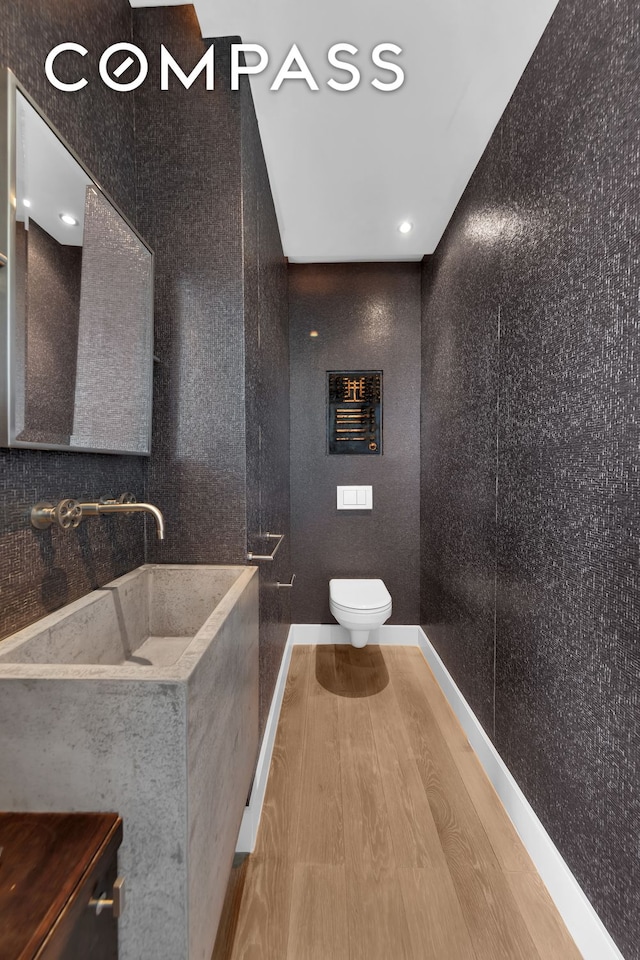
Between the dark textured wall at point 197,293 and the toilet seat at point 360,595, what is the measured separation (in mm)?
1018

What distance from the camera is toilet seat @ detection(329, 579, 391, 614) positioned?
2207 millimetres

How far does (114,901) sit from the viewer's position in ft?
2.02

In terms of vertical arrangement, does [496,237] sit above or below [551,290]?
above

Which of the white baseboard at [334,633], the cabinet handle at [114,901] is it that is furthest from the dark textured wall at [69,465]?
the white baseboard at [334,633]

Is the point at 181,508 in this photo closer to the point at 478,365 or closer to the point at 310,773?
the point at 310,773

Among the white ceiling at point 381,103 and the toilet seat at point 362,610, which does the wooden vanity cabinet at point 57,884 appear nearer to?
the toilet seat at point 362,610

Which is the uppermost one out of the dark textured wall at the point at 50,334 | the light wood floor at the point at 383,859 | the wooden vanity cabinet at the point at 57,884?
the dark textured wall at the point at 50,334

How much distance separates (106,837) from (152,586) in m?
0.81

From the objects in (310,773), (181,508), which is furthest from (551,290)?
(310,773)

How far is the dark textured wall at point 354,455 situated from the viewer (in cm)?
275

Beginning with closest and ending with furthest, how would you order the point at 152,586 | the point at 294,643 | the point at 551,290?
1. the point at 551,290
2. the point at 152,586
3. the point at 294,643

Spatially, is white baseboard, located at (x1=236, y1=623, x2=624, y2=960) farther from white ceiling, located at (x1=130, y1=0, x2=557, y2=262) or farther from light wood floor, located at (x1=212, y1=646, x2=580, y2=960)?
white ceiling, located at (x1=130, y1=0, x2=557, y2=262)

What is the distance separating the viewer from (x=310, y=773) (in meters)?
1.62

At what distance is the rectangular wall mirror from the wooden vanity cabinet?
2.15 feet
